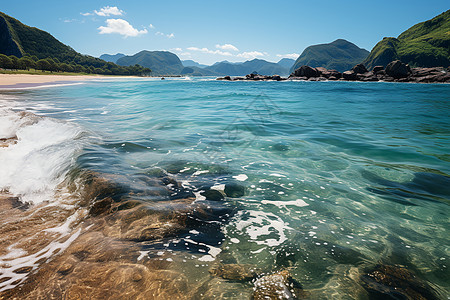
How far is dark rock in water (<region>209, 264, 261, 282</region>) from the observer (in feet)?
7.45

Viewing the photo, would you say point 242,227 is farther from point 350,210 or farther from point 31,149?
point 31,149

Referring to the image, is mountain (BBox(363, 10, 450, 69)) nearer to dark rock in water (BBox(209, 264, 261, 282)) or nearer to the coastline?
dark rock in water (BBox(209, 264, 261, 282))

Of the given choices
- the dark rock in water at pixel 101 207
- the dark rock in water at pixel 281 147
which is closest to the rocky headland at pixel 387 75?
the dark rock in water at pixel 281 147

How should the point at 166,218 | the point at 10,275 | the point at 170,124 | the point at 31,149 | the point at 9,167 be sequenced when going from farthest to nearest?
the point at 170,124, the point at 31,149, the point at 9,167, the point at 166,218, the point at 10,275

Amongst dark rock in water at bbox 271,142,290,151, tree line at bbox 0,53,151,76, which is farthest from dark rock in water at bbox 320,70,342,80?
tree line at bbox 0,53,151,76

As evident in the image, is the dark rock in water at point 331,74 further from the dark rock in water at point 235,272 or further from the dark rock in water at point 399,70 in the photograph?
the dark rock in water at point 235,272

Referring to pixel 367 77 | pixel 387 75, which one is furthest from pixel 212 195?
pixel 387 75

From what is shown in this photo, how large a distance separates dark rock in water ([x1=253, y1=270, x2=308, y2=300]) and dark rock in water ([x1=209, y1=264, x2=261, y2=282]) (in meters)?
0.11

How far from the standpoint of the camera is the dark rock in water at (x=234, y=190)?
4287mm

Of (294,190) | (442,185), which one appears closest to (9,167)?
(294,190)

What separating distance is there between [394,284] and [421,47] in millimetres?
184751

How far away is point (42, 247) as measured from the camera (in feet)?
8.48

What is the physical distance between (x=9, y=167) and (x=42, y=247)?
13.4ft

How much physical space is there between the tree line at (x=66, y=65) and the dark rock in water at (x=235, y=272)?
108 meters
